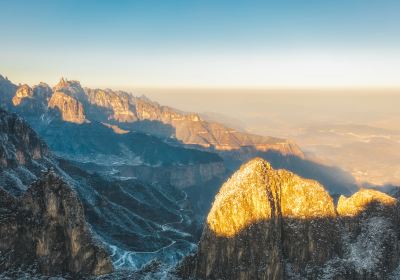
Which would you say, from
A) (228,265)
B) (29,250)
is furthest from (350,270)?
(29,250)

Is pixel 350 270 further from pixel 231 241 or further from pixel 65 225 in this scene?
pixel 65 225

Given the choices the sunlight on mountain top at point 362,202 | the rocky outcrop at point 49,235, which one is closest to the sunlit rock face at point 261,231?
the sunlight on mountain top at point 362,202

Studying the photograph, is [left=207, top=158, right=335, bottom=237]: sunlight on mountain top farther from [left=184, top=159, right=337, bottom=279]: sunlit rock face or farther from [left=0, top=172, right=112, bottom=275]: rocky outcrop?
[left=0, top=172, right=112, bottom=275]: rocky outcrop

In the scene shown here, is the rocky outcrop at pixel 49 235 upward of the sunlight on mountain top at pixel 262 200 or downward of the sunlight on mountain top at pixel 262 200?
downward

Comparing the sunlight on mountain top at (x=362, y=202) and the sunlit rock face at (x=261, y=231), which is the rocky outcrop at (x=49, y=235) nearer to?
the sunlit rock face at (x=261, y=231)

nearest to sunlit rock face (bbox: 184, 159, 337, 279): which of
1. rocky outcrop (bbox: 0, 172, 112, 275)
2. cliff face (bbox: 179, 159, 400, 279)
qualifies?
cliff face (bbox: 179, 159, 400, 279)

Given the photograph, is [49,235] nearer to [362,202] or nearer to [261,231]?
[261,231]

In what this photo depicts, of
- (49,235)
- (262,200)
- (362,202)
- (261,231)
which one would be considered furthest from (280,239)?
(49,235)

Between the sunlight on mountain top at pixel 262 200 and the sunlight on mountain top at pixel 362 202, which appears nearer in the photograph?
the sunlight on mountain top at pixel 262 200

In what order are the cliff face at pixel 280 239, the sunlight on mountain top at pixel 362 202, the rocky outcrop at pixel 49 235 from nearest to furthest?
the cliff face at pixel 280 239
the rocky outcrop at pixel 49 235
the sunlight on mountain top at pixel 362 202
